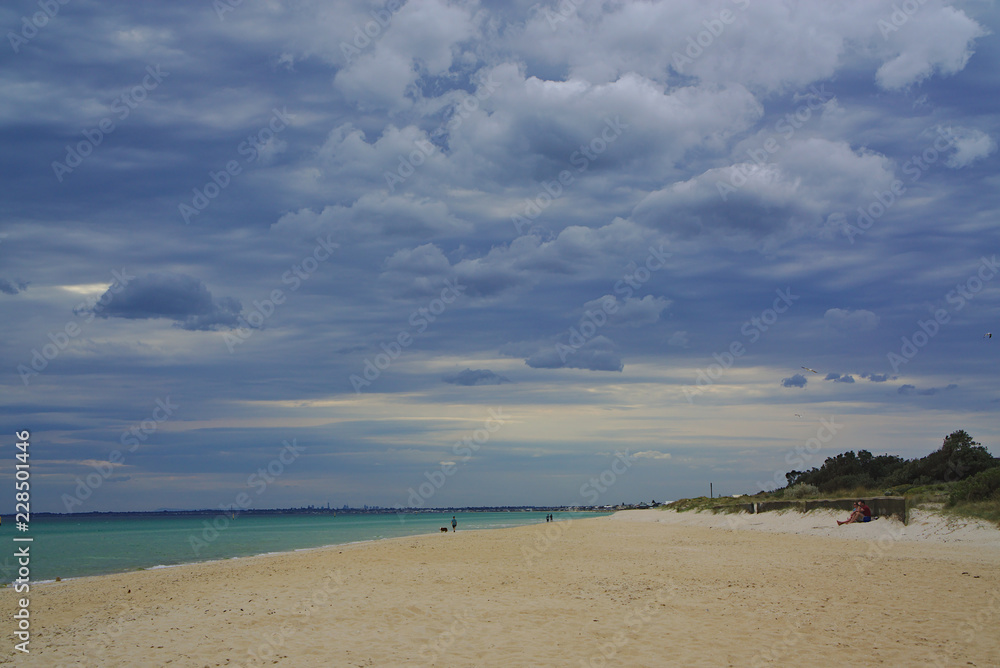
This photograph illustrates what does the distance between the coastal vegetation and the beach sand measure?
2.73 meters

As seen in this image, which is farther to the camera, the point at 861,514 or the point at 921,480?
the point at 921,480

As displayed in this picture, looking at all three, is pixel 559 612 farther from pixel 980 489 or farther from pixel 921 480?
pixel 921 480

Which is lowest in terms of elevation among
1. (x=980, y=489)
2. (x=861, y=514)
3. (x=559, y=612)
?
(x=861, y=514)

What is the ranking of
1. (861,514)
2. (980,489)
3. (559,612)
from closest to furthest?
(559,612)
(980,489)
(861,514)

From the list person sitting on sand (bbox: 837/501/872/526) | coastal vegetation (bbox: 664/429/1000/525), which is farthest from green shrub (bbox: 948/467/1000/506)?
person sitting on sand (bbox: 837/501/872/526)

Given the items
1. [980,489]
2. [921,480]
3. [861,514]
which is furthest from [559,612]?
[921,480]

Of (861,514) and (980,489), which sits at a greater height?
(980,489)

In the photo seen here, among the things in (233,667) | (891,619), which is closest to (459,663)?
(233,667)

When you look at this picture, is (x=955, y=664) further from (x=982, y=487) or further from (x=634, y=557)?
(x=982, y=487)

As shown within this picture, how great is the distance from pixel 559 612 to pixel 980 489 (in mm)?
21778

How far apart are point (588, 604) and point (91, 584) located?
1980 cm

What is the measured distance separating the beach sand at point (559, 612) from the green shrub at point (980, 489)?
8.36ft

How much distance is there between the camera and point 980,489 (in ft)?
85.3

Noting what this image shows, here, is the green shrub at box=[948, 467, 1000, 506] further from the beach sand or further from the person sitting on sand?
the person sitting on sand
